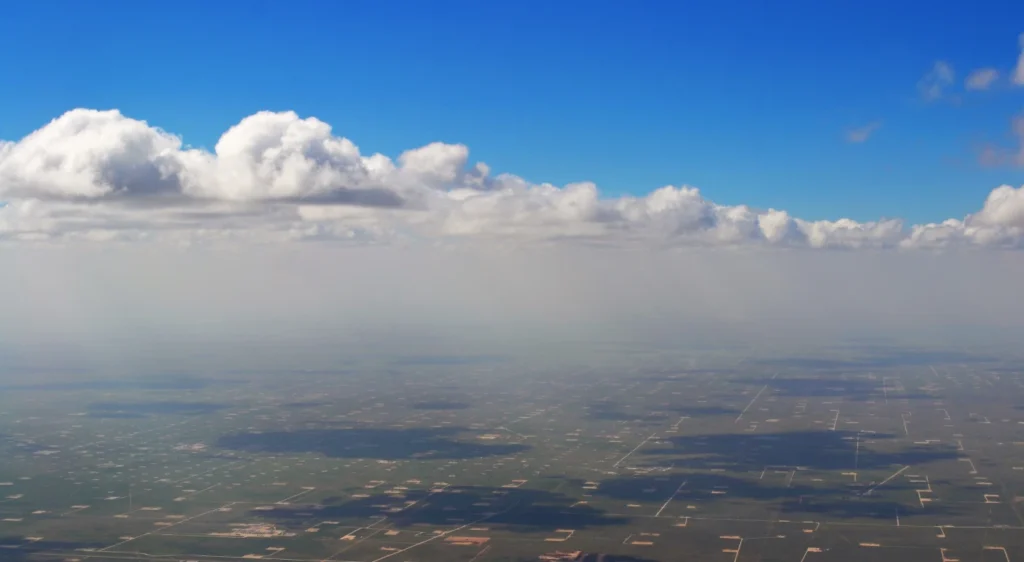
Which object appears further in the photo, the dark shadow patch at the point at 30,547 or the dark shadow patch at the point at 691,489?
the dark shadow patch at the point at 691,489

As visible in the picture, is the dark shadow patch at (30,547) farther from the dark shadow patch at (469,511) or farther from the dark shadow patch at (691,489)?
the dark shadow patch at (691,489)

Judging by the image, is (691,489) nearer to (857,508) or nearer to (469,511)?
(857,508)

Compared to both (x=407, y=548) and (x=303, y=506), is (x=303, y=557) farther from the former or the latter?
(x=303, y=506)

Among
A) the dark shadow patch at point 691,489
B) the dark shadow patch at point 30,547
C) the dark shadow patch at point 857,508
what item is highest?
the dark shadow patch at point 30,547

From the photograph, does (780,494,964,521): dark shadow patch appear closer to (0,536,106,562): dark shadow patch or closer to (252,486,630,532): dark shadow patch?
(252,486,630,532): dark shadow patch

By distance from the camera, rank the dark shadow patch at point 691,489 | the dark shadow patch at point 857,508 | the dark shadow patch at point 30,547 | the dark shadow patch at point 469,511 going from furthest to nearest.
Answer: the dark shadow patch at point 691,489
the dark shadow patch at point 857,508
the dark shadow patch at point 469,511
the dark shadow patch at point 30,547

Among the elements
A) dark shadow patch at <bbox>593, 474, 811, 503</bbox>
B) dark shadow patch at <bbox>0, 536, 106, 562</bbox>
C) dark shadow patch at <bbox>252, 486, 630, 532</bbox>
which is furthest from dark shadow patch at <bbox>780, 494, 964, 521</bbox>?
dark shadow patch at <bbox>0, 536, 106, 562</bbox>

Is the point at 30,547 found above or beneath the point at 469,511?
above

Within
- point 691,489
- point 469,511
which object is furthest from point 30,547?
point 691,489

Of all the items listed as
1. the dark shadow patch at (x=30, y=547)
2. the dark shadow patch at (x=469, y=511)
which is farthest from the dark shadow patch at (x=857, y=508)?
the dark shadow patch at (x=30, y=547)

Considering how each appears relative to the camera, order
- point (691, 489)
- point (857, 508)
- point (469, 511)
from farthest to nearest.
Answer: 1. point (691, 489)
2. point (469, 511)
3. point (857, 508)

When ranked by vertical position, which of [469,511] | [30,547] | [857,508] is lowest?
[857,508]

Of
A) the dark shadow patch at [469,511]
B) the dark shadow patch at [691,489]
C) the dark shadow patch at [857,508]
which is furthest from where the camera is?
the dark shadow patch at [691,489]
